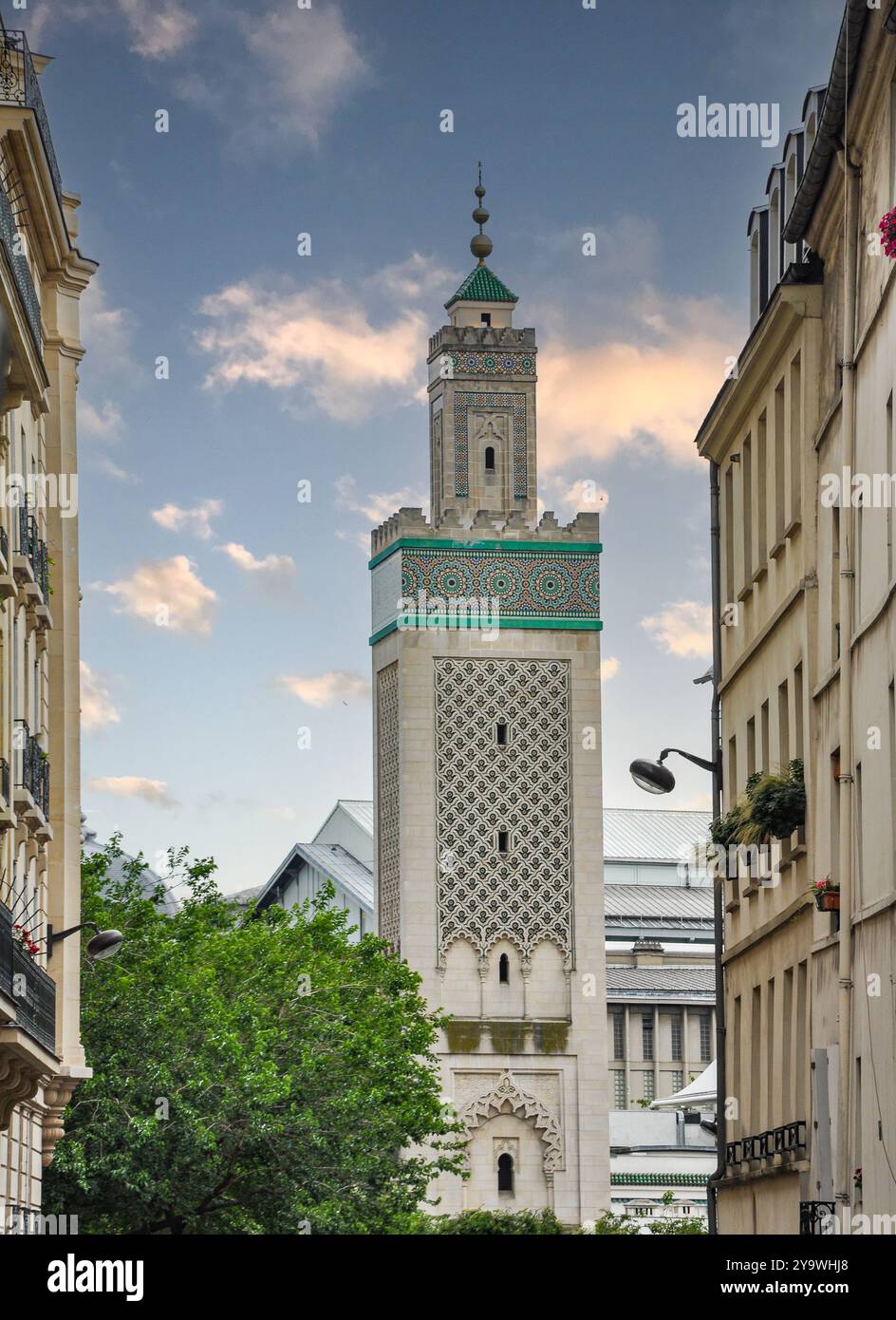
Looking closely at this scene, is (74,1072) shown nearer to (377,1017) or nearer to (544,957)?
(377,1017)

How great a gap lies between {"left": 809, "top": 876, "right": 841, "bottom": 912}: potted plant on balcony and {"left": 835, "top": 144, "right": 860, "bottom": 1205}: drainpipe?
0.46 m

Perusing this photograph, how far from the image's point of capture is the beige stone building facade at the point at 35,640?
23859mm

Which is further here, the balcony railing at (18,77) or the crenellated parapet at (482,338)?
the crenellated parapet at (482,338)

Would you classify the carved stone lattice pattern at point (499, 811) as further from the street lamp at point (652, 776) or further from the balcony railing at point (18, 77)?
the street lamp at point (652, 776)

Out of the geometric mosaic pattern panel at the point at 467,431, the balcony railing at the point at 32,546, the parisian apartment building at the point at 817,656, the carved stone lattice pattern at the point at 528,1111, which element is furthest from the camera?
the geometric mosaic pattern panel at the point at 467,431

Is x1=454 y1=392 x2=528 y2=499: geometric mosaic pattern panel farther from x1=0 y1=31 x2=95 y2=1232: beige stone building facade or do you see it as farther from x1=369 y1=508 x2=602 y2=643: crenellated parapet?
x1=0 y1=31 x2=95 y2=1232: beige stone building facade

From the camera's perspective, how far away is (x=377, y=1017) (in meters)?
47.7

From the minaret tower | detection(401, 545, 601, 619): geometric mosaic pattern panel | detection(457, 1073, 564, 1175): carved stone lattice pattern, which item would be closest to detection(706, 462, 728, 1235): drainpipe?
the minaret tower

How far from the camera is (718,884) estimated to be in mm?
28156

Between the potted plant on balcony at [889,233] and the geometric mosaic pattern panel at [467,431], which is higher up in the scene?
the geometric mosaic pattern panel at [467,431]

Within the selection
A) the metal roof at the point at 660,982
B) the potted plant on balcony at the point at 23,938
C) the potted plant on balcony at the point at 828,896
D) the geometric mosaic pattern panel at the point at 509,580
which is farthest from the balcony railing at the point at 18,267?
the metal roof at the point at 660,982

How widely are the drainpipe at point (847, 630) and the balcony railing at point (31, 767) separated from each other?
9.52 m

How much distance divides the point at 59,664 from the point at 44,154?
6.25 meters

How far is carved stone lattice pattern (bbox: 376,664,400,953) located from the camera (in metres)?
76.2
